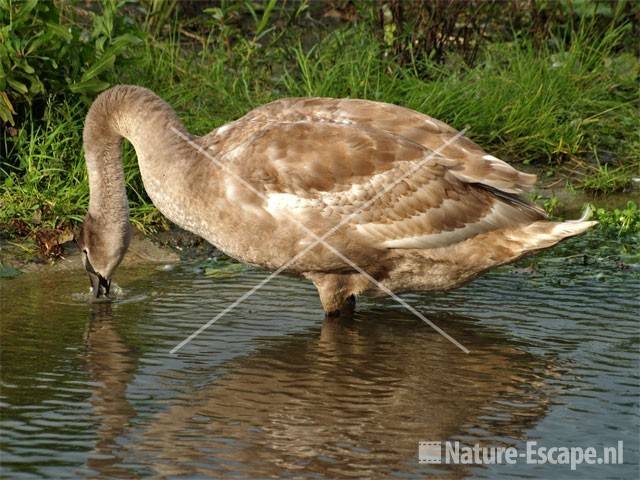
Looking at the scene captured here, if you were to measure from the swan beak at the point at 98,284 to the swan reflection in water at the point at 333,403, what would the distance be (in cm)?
28

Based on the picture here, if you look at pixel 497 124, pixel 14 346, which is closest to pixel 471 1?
pixel 497 124

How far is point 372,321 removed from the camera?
7.38m

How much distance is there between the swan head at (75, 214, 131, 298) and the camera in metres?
7.50

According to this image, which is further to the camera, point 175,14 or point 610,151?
point 175,14

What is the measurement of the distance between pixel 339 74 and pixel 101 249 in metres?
3.37

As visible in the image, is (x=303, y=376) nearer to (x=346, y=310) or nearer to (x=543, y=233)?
(x=346, y=310)

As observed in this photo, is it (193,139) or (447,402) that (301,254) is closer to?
(193,139)

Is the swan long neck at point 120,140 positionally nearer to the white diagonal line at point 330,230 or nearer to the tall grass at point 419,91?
the white diagonal line at point 330,230

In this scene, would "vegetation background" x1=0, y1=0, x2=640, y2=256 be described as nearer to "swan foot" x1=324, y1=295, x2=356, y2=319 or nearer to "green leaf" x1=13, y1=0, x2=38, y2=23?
"green leaf" x1=13, y1=0, x2=38, y2=23

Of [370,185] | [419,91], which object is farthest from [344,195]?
[419,91]

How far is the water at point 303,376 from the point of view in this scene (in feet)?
17.3

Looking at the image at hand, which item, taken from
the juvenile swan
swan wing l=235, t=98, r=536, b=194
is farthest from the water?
swan wing l=235, t=98, r=536, b=194

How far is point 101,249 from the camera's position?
750 centimetres

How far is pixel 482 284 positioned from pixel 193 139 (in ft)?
6.40
